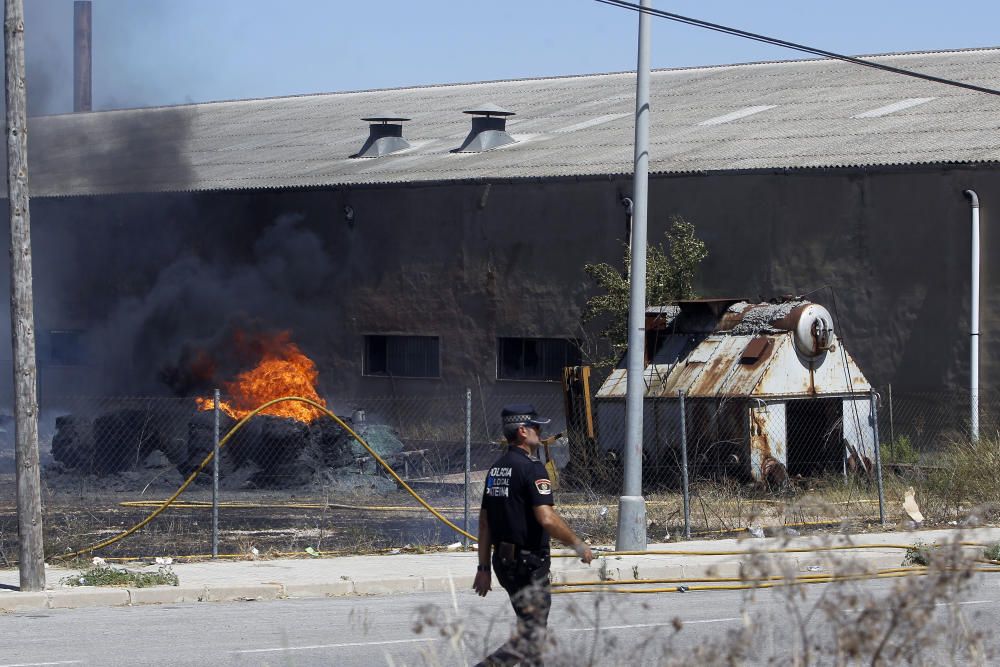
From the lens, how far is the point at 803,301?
75.7ft

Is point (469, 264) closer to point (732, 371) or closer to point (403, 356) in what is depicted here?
point (403, 356)

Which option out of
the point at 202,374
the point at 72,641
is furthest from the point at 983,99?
the point at 72,641

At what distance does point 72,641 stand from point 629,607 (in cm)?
435

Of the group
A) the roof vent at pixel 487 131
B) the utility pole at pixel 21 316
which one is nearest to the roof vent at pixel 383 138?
the roof vent at pixel 487 131

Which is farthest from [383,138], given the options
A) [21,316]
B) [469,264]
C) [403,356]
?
[21,316]

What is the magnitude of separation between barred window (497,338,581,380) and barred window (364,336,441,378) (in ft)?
5.27

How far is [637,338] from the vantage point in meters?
15.2

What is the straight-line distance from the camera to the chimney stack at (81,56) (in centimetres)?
5838

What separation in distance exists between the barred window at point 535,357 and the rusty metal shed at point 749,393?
7.29 m

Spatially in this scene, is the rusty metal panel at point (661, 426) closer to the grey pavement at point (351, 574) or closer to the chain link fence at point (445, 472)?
the chain link fence at point (445, 472)

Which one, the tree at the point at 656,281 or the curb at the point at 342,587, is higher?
the tree at the point at 656,281

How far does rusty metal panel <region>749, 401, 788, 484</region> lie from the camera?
70.2 feet

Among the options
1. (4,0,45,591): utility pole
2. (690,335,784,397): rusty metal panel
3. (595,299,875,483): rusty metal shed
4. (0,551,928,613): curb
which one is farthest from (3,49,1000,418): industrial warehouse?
(4,0,45,591): utility pole

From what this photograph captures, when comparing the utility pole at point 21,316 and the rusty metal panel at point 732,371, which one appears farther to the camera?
the rusty metal panel at point 732,371
